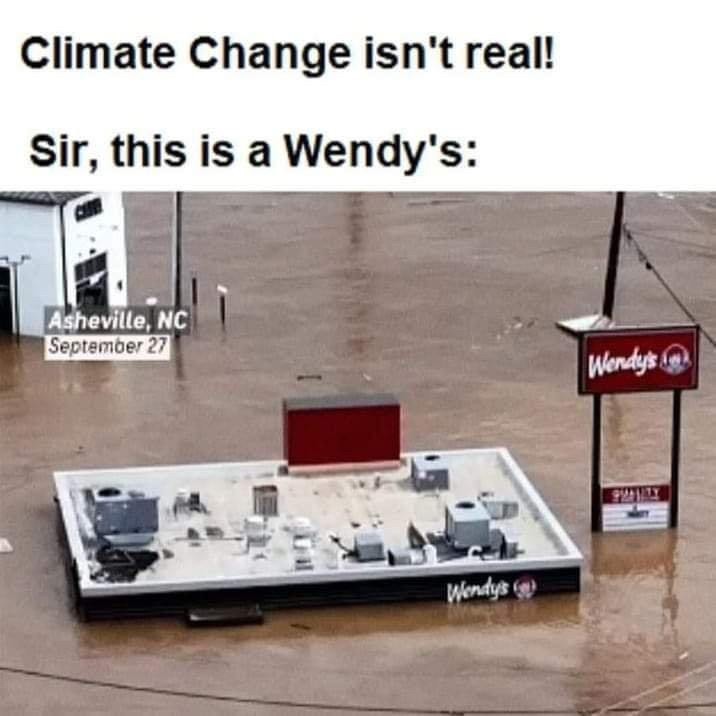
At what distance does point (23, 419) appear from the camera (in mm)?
30344

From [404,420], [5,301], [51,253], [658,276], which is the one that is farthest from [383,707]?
[658,276]

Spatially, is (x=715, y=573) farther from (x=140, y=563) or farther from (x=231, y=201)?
(x=231, y=201)

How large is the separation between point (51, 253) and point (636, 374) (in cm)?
1341

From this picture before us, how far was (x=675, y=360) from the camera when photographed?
24.9 meters

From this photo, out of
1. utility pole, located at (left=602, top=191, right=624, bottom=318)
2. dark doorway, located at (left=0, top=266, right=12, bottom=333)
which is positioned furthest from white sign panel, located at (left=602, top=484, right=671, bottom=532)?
dark doorway, located at (left=0, top=266, right=12, bottom=333)

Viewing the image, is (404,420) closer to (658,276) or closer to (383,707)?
(383,707)

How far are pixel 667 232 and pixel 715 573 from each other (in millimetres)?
20423

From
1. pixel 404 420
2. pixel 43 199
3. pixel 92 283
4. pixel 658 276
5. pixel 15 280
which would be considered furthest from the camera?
pixel 658 276

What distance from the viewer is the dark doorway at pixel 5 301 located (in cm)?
3550

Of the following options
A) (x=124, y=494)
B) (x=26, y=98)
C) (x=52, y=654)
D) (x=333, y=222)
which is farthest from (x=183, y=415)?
(x=26, y=98)
